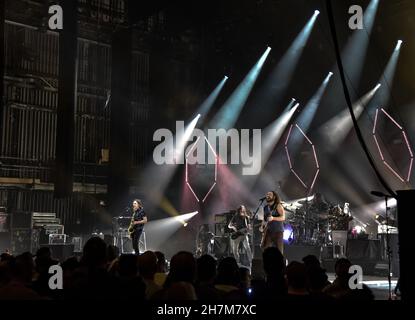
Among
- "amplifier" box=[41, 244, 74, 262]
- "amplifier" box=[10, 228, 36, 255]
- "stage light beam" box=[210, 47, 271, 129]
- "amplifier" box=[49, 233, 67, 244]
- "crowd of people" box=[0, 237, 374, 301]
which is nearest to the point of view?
"crowd of people" box=[0, 237, 374, 301]

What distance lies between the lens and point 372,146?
19203 millimetres

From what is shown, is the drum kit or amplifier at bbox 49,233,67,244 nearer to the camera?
amplifier at bbox 49,233,67,244

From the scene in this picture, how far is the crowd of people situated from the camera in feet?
12.3

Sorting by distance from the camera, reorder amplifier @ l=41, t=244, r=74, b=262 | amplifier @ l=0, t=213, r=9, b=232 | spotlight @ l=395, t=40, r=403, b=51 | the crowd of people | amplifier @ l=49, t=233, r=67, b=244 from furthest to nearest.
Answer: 1. spotlight @ l=395, t=40, r=403, b=51
2. amplifier @ l=0, t=213, r=9, b=232
3. amplifier @ l=49, t=233, r=67, b=244
4. amplifier @ l=41, t=244, r=74, b=262
5. the crowd of people

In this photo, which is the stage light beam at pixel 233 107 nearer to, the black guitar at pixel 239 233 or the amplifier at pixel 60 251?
the black guitar at pixel 239 233

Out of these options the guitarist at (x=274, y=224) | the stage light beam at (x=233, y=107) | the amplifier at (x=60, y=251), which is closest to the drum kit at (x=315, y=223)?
the guitarist at (x=274, y=224)

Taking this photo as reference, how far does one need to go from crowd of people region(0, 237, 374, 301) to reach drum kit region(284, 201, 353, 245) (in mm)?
10054

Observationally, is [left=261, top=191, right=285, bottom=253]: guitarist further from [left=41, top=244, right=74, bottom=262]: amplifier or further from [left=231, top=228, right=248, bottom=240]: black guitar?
[left=41, top=244, right=74, bottom=262]: amplifier

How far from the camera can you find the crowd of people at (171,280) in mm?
3763

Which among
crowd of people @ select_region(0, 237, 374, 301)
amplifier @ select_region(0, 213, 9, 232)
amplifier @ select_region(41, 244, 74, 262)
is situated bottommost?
amplifier @ select_region(41, 244, 74, 262)

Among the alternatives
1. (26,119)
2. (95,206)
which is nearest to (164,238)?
(95,206)

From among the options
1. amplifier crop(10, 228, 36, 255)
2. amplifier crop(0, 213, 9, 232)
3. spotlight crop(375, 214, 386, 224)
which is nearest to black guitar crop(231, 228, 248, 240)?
spotlight crop(375, 214, 386, 224)

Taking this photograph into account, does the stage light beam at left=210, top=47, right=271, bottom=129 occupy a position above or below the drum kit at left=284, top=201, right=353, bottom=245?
above
